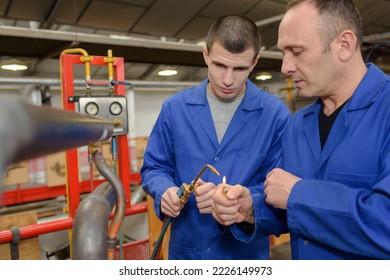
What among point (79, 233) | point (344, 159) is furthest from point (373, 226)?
point (79, 233)

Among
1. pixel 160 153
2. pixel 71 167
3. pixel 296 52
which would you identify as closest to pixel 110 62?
pixel 71 167

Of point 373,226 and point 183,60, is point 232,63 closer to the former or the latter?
point 373,226

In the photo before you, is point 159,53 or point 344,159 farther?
point 159,53

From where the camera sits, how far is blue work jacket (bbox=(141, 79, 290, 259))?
1406 mm

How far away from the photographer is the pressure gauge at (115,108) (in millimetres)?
2205

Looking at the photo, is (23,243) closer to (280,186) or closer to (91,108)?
(91,108)

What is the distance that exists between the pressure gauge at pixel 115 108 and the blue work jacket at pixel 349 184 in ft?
4.62

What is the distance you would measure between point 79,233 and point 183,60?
4.37 meters

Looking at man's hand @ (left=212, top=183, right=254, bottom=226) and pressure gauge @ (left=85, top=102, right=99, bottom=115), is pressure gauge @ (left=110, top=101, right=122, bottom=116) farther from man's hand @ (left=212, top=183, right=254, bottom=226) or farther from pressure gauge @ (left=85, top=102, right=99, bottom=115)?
man's hand @ (left=212, top=183, right=254, bottom=226)

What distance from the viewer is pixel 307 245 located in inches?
41.1

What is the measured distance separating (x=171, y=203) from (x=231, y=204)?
0.27 meters

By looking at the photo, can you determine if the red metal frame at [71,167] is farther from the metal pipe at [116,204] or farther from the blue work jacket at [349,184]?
the metal pipe at [116,204]

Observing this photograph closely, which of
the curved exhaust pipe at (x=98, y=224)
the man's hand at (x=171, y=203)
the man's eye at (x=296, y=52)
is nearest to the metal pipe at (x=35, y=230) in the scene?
the man's hand at (x=171, y=203)

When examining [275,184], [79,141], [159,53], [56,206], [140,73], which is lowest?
[56,206]
